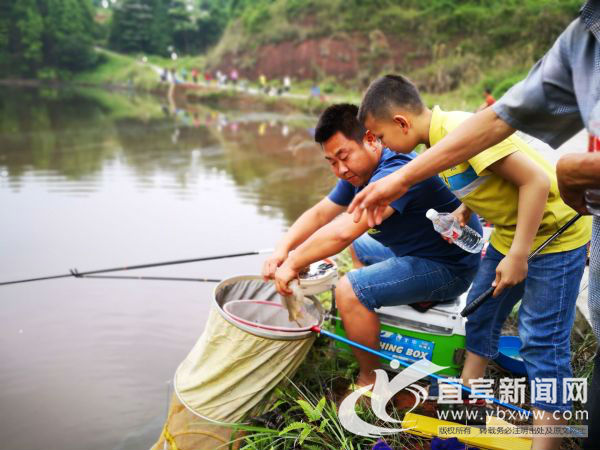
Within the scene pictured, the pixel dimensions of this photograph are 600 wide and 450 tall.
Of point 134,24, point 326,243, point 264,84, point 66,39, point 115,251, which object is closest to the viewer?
point 326,243

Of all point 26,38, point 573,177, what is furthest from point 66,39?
point 573,177

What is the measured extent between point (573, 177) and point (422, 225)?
3.48 feet

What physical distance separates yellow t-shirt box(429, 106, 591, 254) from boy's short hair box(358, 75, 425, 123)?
0.12m

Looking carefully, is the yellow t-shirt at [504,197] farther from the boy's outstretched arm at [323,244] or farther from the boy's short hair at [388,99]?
the boy's outstretched arm at [323,244]

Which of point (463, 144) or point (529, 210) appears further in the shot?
point (529, 210)

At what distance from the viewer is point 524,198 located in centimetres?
170

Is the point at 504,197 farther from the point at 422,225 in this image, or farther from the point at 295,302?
the point at 295,302

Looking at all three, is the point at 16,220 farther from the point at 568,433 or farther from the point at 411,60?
the point at 411,60

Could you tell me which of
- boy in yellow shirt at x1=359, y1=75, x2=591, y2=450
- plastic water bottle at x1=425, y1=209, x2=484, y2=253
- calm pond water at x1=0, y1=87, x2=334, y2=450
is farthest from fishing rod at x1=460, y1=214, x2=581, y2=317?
calm pond water at x1=0, y1=87, x2=334, y2=450

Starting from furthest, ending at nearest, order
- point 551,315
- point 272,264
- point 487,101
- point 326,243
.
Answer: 1. point 487,101
2. point 272,264
3. point 326,243
4. point 551,315

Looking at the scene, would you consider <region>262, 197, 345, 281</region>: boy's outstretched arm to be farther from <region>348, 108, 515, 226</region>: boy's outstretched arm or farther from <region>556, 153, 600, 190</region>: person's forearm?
<region>556, 153, 600, 190</region>: person's forearm

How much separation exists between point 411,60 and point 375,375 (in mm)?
25385

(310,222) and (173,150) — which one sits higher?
(310,222)

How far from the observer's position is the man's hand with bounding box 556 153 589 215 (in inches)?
46.3
